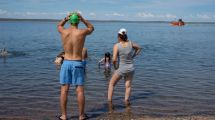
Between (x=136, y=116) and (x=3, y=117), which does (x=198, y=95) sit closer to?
(x=136, y=116)

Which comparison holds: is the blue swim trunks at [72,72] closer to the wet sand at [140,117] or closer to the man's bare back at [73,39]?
the man's bare back at [73,39]

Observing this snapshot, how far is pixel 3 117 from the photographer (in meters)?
8.99

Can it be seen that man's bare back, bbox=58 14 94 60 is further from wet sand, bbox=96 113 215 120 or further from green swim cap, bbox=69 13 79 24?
wet sand, bbox=96 113 215 120

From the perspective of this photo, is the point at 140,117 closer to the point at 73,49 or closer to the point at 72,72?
the point at 72,72

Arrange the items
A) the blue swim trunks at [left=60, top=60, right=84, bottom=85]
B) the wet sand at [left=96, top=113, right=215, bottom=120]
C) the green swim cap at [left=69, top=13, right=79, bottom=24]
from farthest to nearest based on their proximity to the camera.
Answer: the wet sand at [left=96, top=113, right=215, bottom=120], the blue swim trunks at [left=60, top=60, right=84, bottom=85], the green swim cap at [left=69, top=13, right=79, bottom=24]

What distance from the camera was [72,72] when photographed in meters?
7.77

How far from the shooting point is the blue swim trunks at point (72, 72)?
25.4ft

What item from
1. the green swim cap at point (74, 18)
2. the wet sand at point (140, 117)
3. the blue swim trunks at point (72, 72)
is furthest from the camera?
the wet sand at point (140, 117)

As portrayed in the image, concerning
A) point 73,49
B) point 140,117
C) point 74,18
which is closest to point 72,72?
point 73,49

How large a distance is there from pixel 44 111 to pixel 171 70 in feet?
33.7

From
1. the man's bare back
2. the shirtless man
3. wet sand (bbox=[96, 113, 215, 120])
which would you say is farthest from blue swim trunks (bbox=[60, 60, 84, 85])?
wet sand (bbox=[96, 113, 215, 120])

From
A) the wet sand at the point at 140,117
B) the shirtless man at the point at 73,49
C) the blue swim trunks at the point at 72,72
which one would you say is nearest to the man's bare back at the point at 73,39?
the shirtless man at the point at 73,49

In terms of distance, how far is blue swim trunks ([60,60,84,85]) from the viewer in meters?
7.74

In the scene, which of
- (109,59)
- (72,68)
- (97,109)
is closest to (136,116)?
(97,109)
